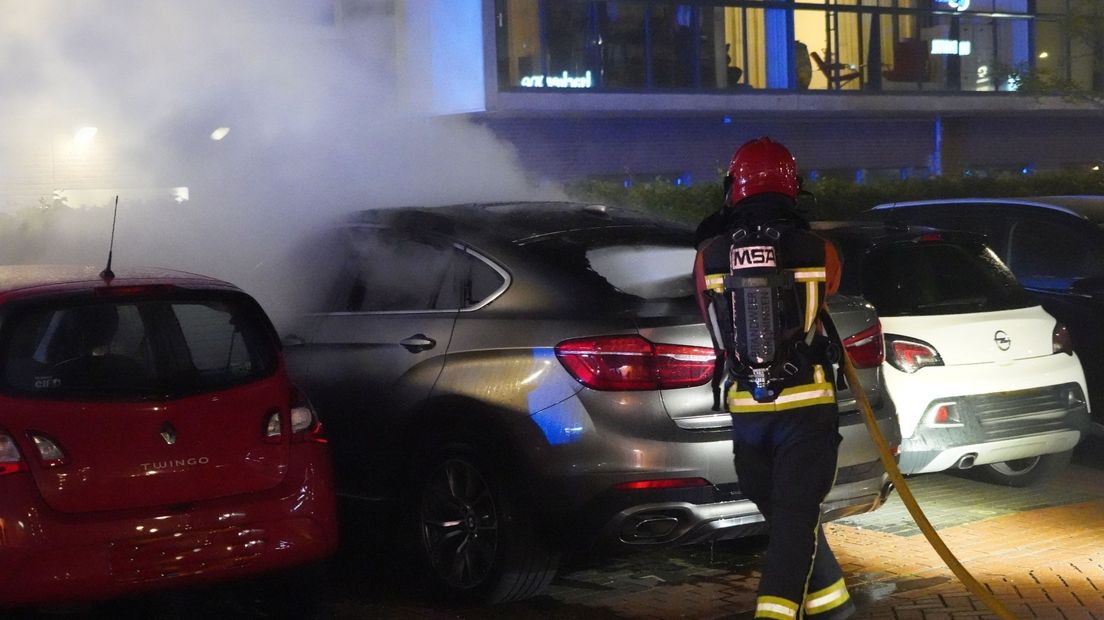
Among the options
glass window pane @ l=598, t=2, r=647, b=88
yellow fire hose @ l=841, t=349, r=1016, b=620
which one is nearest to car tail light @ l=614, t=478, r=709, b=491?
yellow fire hose @ l=841, t=349, r=1016, b=620

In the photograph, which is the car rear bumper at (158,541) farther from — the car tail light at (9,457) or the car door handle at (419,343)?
the car door handle at (419,343)

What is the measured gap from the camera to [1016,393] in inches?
283

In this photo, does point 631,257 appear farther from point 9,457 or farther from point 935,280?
point 9,457

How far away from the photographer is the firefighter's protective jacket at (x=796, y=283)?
4.67 meters

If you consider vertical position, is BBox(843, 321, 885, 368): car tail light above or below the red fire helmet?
below

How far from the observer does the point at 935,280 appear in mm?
7406

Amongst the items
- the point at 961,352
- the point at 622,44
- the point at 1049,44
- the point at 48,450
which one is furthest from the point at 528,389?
the point at 1049,44

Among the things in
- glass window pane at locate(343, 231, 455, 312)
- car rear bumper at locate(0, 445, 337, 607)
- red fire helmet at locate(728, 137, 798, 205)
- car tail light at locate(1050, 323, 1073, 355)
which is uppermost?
red fire helmet at locate(728, 137, 798, 205)

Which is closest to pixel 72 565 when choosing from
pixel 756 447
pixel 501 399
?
pixel 501 399

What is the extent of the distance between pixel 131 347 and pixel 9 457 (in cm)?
75

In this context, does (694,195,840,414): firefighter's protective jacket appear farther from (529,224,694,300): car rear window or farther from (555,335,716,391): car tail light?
(529,224,694,300): car rear window

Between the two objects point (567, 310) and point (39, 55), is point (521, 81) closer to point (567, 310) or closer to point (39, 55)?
point (39, 55)

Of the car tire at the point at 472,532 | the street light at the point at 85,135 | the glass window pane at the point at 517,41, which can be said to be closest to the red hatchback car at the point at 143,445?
the car tire at the point at 472,532

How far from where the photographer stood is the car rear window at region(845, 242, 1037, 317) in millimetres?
7266
